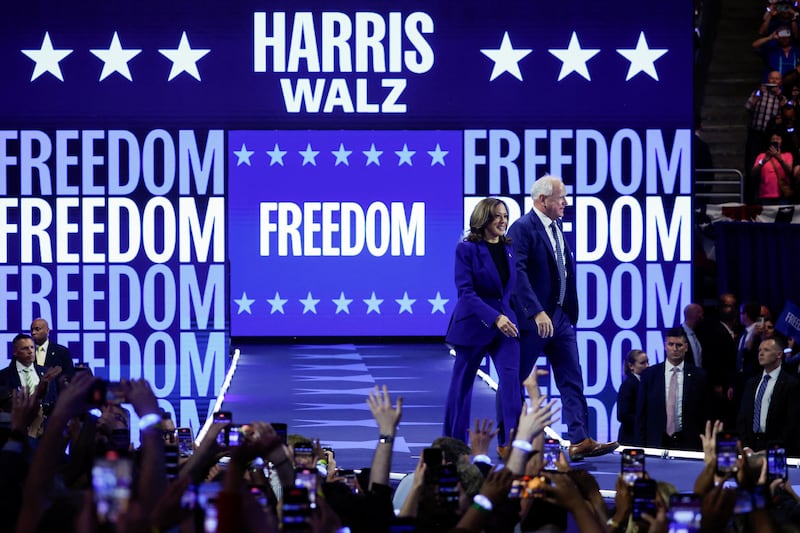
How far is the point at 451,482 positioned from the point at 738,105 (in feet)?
48.5

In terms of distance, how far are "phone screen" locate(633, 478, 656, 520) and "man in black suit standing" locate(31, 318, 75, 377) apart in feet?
23.2

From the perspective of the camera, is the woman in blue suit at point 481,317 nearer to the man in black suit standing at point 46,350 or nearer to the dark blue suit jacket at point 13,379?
the dark blue suit jacket at point 13,379

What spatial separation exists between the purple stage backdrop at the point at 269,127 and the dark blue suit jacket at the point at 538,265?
2.26 m

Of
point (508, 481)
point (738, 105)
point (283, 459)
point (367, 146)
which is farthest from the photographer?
point (738, 105)

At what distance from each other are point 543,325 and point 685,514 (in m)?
5.48

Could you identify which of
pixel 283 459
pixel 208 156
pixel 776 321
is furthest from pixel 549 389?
pixel 283 459

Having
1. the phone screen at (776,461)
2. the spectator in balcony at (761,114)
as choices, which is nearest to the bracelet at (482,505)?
the phone screen at (776,461)

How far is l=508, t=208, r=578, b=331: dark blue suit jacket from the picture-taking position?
8977 millimetres

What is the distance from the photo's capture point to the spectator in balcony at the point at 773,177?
48.3 ft

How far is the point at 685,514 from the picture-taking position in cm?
335

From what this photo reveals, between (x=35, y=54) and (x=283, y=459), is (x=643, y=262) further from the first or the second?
(x=283, y=459)

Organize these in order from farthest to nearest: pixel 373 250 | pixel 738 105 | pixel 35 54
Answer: pixel 738 105
pixel 373 250
pixel 35 54

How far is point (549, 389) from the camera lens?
11.4 metres

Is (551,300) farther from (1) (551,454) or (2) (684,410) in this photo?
(1) (551,454)
